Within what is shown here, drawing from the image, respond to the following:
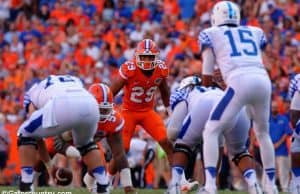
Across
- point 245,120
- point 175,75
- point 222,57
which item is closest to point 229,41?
point 222,57

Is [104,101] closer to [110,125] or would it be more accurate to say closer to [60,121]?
[110,125]

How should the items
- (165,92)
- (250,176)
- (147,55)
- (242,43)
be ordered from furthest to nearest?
(165,92) < (147,55) < (250,176) < (242,43)

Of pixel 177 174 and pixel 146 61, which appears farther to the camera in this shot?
pixel 146 61

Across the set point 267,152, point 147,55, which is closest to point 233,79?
point 267,152

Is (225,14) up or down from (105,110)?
up

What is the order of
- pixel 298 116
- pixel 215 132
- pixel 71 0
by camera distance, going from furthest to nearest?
1. pixel 71 0
2. pixel 298 116
3. pixel 215 132

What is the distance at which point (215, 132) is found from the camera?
361 inches

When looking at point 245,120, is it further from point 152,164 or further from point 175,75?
point 175,75

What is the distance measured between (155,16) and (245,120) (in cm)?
1027

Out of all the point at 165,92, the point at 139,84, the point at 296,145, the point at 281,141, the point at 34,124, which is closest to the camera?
the point at 34,124

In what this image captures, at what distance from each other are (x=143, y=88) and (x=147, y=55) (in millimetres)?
417

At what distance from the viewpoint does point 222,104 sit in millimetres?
9117

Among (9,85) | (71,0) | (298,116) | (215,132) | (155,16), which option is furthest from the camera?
(71,0)

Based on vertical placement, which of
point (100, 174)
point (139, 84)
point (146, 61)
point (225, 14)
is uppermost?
point (225, 14)
